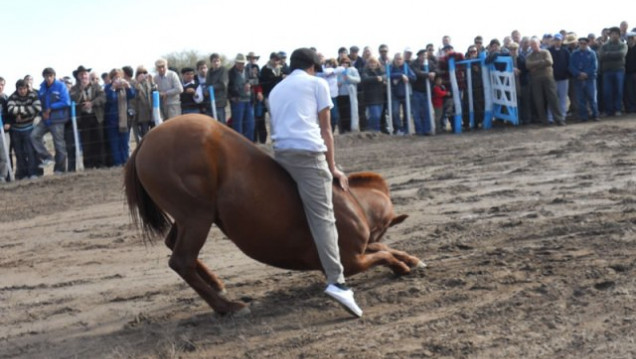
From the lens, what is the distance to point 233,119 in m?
18.4

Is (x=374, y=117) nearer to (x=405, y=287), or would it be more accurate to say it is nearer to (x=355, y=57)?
(x=355, y=57)

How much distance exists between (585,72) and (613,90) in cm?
114

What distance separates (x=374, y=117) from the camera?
20375 millimetres

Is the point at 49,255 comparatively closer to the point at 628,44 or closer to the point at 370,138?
the point at 370,138

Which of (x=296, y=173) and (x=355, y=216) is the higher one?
(x=296, y=173)

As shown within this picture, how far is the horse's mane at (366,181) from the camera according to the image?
768cm

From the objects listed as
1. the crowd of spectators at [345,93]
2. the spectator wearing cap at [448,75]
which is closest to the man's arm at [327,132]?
the crowd of spectators at [345,93]

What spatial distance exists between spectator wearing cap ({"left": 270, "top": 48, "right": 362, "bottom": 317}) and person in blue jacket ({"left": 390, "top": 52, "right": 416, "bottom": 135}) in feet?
43.9

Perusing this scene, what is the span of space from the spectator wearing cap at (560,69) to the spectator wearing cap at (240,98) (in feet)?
23.4

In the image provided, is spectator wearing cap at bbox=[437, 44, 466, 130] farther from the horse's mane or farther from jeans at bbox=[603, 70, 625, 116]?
the horse's mane

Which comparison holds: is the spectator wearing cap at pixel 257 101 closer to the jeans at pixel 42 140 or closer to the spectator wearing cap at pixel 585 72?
the jeans at pixel 42 140

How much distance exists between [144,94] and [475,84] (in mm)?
8066

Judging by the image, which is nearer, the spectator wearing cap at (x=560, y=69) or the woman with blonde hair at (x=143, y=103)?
the woman with blonde hair at (x=143, y=103)

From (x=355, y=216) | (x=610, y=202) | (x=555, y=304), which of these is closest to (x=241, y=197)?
(x=355, y=216)
